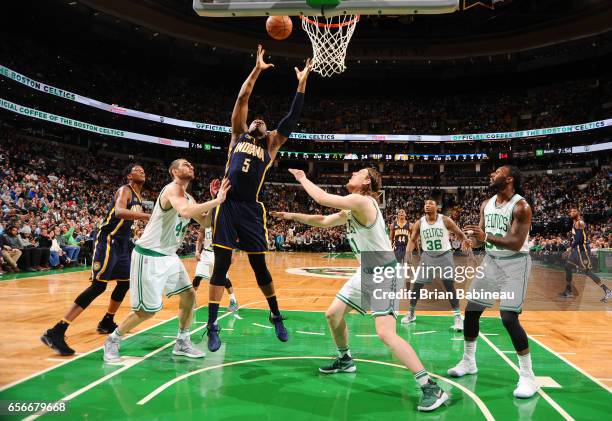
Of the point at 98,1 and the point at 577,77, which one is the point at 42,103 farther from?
the point at 577,77

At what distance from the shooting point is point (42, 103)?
26953mm

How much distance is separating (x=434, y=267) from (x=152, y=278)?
4.91 meters

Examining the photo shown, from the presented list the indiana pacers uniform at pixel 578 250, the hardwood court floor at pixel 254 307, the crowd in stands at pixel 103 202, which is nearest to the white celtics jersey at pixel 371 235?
the hardwood court floor at pixel 254 307

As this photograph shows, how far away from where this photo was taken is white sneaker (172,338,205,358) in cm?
541

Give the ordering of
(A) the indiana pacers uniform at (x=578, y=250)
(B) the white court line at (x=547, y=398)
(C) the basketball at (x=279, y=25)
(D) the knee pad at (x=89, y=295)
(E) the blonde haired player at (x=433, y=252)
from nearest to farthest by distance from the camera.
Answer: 1. (B) the white court line at (x=547, y=398)
2. (D) the knee pad at (x=89, y=295)
3. (C) the basketball at (x=279, y=25)
4. (E) the blonde haired player at (x=433, y=252)
5. (A) the indiana pacers uniform at (x=578, y=250)

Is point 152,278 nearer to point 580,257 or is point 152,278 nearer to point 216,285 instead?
point 216,285

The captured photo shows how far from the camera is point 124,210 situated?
549 cm

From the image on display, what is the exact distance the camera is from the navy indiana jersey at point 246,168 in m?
4.97

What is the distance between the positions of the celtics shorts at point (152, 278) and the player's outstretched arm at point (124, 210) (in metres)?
0.38

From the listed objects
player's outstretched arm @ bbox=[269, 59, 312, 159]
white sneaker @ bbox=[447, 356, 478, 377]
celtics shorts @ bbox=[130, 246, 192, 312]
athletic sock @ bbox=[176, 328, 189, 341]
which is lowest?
white sneaker @ bbox=[447, 356, 478, 377]

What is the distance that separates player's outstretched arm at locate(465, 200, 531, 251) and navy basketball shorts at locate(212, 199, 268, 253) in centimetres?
222

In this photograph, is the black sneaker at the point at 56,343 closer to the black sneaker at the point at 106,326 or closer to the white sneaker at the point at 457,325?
the black sneaker at the point at 106,326

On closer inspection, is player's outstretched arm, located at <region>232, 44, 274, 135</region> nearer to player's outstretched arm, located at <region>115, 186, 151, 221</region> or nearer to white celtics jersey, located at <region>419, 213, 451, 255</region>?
player's outstretched arm, located at <region>115, 186, 151, 221</region>

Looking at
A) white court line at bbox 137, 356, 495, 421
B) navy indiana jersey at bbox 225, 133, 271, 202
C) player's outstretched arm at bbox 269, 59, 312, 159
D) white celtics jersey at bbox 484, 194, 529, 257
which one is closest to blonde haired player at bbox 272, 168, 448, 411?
white court line at bbox 137, 356, 495, 421
